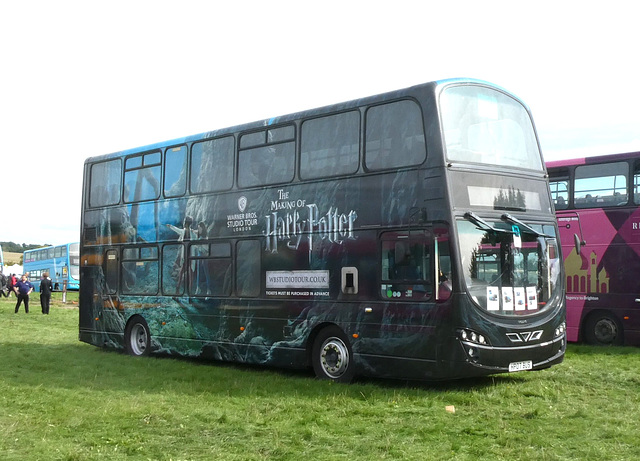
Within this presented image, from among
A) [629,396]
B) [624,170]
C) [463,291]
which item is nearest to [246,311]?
[463,291]

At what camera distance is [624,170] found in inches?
731

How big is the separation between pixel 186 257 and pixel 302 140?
403 centimetres

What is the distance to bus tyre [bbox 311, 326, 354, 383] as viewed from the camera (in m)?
13.3

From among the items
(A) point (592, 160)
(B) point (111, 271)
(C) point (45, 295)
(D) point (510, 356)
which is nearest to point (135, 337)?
(B) point (111, 271)

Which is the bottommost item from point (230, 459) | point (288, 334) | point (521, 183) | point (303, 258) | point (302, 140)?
point (230, 459)

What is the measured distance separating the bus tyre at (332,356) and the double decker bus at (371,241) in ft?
0.09

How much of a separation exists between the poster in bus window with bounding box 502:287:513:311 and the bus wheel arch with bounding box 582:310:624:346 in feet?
26.3

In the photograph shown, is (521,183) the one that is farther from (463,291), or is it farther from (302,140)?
(302,140)

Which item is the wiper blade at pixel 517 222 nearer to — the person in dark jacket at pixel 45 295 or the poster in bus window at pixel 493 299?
the poster in bus window at pixel 493 299

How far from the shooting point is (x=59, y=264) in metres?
61.1

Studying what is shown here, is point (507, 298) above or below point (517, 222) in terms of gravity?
below

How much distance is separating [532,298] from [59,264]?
53.4m

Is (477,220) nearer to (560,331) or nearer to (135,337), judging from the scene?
(560,331)

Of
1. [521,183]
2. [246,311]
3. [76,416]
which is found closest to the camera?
[76,416]
